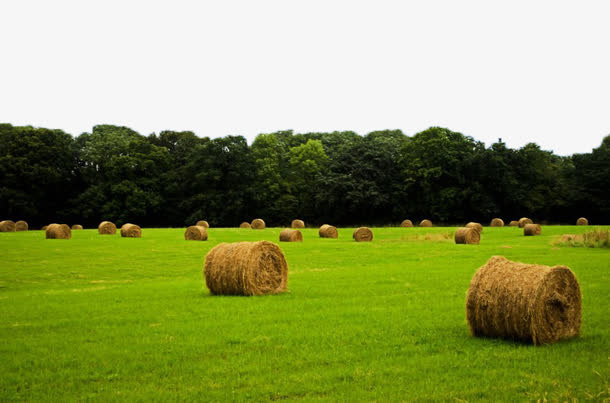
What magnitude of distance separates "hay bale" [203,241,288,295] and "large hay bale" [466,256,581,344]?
7.52 meters

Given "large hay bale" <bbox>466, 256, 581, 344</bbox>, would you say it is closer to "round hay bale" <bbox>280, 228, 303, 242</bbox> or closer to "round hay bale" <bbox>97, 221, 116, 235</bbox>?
"round hay bale" <bbox>280, 228, 303, 242</bbox>

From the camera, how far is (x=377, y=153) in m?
82.4

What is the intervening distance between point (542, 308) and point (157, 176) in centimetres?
8097

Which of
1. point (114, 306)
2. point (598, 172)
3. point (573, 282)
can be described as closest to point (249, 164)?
point (598, 172)

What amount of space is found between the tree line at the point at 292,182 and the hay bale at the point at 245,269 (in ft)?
201

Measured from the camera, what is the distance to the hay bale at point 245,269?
16422 mm

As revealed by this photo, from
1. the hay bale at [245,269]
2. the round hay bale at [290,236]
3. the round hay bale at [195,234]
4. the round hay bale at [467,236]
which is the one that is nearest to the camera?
the hay bale at [245,269]

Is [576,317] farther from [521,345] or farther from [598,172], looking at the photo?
[598,172]

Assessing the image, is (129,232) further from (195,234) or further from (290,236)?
(290,236)

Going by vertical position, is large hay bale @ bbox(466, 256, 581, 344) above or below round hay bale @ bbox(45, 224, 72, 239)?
below

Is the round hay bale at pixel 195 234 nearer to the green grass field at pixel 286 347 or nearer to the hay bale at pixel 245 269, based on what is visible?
the green grass field at pixel 286 347

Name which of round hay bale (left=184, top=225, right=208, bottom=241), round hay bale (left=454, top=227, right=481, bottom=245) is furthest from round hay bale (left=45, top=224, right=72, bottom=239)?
round hay bale (left=454, top=227, right=481, bottom=245)

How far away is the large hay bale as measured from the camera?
384 inches

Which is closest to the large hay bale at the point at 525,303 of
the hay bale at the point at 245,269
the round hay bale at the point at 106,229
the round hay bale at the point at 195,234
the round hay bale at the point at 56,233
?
the hay bale at the point at 245,269
